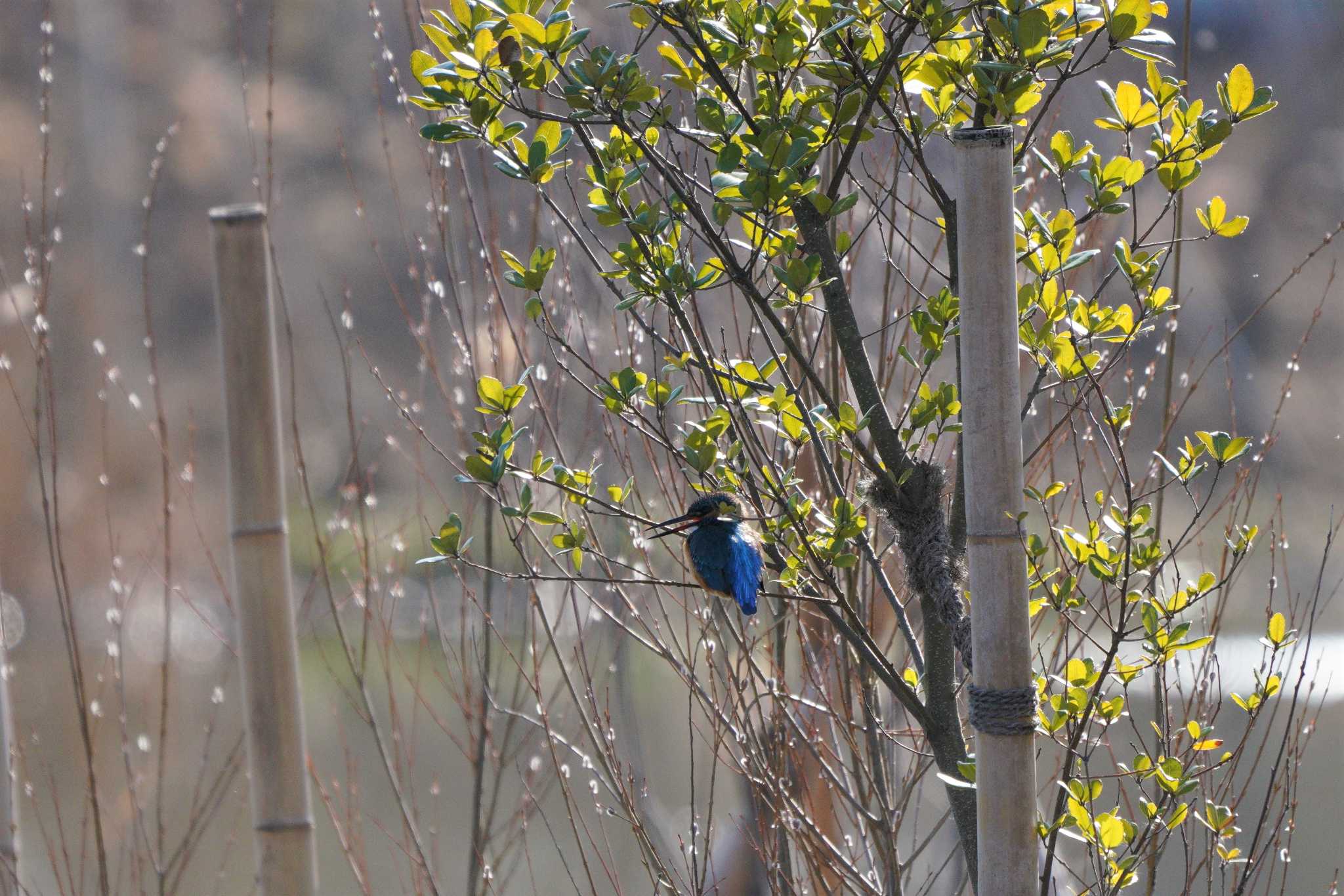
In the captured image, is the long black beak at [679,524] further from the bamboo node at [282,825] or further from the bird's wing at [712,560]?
the bamboo node at [282,825]

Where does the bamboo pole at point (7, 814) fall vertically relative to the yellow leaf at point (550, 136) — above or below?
below

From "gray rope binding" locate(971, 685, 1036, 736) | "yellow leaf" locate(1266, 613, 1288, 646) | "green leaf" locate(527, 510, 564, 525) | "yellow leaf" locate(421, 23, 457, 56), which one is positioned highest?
"yellow leaf" locate(421, 23, 457, 56)

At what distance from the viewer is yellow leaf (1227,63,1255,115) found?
0.78m

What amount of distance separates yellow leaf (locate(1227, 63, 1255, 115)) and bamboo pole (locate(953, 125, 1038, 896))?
0.66 ft

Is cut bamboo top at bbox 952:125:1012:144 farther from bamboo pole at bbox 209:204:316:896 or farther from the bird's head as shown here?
bamboo pole at bbox 209:204:316:896

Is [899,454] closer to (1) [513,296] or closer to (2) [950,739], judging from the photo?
(2) [950,739]

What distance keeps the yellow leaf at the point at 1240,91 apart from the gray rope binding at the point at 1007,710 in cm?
45

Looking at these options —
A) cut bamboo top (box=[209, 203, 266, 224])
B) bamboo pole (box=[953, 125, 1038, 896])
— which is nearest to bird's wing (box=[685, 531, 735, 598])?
bamboo pole (box=[953, 125, 1038, 896])

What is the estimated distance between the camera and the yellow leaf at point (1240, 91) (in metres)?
0.78

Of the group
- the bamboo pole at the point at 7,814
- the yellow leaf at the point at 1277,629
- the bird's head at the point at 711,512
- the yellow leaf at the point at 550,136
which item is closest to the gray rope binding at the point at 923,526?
the bird's head at the point at 711,512

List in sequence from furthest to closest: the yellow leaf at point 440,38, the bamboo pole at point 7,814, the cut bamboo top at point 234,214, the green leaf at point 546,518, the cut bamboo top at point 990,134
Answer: the bamboo pole at point 7,814
the cut bamboo top at point 234,214
the green leaf at point 546,518
the yellow leaf at point 440,38
the cut bamboo top at point 990,134

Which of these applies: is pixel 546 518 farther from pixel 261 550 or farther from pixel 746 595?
pixel 261 550

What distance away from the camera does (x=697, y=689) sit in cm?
110

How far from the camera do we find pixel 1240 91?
788 millimetres
